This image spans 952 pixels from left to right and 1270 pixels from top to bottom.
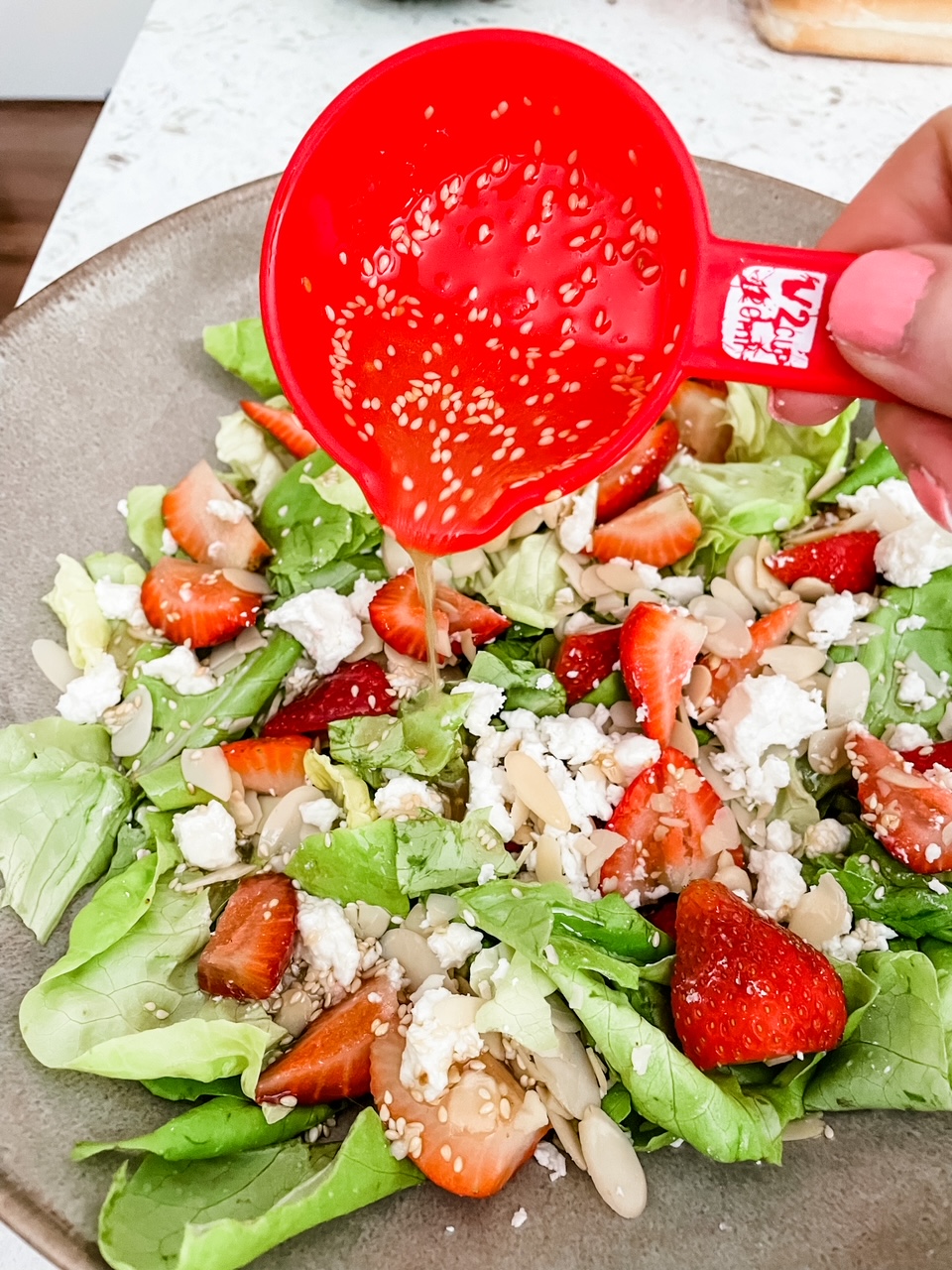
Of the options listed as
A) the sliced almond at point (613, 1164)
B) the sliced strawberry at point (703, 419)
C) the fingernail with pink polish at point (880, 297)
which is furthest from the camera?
the sliced strawberry at point (703, 419)

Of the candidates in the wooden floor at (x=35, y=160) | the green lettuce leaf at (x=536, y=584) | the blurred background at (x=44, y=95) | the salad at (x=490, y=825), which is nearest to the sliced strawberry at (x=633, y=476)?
the salad at (x=490, y=825)

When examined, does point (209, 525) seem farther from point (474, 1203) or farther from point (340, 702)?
point (474, 1203)

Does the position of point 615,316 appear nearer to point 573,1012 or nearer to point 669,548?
point 669,548

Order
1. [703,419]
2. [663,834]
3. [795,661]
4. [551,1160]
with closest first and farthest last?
[551,1160] → [663,834] → [795,661] → [703,419]

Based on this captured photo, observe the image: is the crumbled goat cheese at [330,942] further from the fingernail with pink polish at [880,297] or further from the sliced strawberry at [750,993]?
the fingernail with pink polish at [880,297]

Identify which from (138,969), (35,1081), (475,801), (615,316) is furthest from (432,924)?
(615,316)

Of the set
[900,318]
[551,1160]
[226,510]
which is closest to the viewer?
[900,318]

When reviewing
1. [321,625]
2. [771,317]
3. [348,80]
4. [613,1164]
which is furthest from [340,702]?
[348,80]

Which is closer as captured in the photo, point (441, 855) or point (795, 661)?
point (441, 855)
